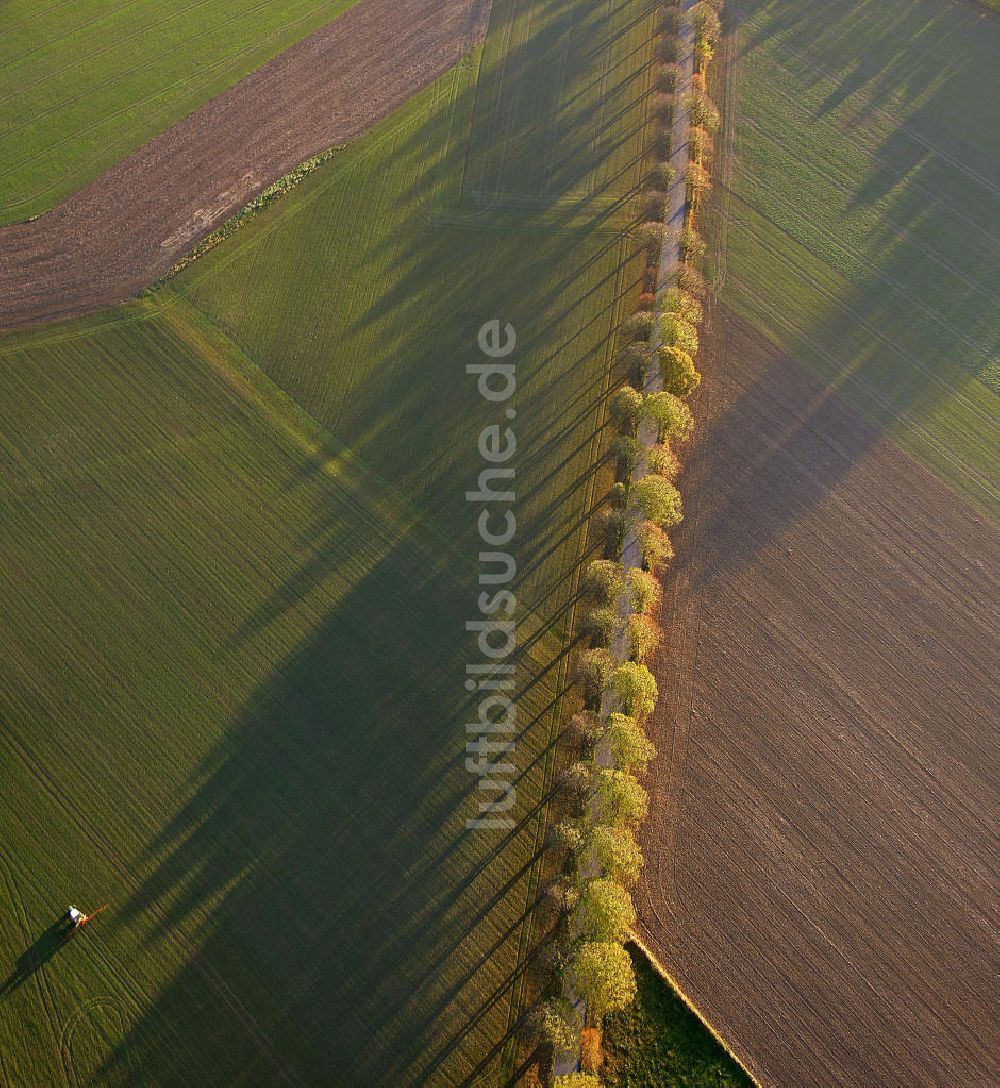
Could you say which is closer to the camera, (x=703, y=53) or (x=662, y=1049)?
(x=662, y=1049)

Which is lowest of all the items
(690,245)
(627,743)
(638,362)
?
(627,743)

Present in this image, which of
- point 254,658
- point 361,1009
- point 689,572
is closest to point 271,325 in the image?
point 254,658

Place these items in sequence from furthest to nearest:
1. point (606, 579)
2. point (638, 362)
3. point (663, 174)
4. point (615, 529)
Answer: point (663, 174) < point (638, 362) < point (615, 529) < point (606, 579)

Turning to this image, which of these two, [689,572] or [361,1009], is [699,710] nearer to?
[689,572]

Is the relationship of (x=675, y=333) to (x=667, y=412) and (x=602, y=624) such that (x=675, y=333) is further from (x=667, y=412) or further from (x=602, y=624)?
(x=602, y=624)

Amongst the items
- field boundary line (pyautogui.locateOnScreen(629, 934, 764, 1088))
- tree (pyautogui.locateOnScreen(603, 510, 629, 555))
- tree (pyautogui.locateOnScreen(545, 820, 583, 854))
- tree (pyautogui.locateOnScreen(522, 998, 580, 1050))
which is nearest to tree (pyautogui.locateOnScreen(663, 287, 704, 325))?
tree (pyautogui.locateOnScreen(603, 510, 629, 555))


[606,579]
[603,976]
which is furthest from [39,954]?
[606,579]

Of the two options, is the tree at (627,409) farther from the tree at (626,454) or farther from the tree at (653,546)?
the tree at (653,546)
